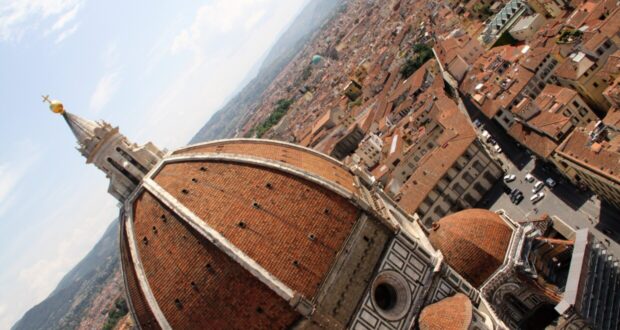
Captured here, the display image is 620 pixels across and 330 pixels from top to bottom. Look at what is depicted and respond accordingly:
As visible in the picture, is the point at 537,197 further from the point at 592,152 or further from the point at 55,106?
the point at 55,106

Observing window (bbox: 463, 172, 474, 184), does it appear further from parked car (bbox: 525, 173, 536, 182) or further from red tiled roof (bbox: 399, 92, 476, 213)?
parked car (bbox: 525, 173, 536, 182)

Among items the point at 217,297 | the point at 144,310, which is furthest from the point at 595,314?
the point at 144,310

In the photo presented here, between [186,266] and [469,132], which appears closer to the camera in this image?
[186,266]

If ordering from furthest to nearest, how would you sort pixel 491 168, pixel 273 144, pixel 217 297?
1. pixel 491 168
2. pixel 273 144
3. pixel 217 297

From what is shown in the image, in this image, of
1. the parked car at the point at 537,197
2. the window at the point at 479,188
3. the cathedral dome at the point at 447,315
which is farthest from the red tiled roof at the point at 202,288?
the window at the point at 479,188

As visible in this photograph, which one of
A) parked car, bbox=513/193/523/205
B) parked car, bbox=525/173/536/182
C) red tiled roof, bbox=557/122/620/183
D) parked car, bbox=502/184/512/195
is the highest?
red tiled roof, bbox=557/122/620/183

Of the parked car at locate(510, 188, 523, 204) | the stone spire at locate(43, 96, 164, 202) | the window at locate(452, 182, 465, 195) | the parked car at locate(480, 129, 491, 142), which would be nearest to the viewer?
the stone spire at locate(43, 96, 164, 202)

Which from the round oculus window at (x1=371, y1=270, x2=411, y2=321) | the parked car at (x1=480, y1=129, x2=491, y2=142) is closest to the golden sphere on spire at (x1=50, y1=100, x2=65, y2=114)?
the round oculus window at (x1=371, y1=270, x2=411, y2=321)

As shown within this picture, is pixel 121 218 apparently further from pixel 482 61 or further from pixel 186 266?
pixel 482 61
